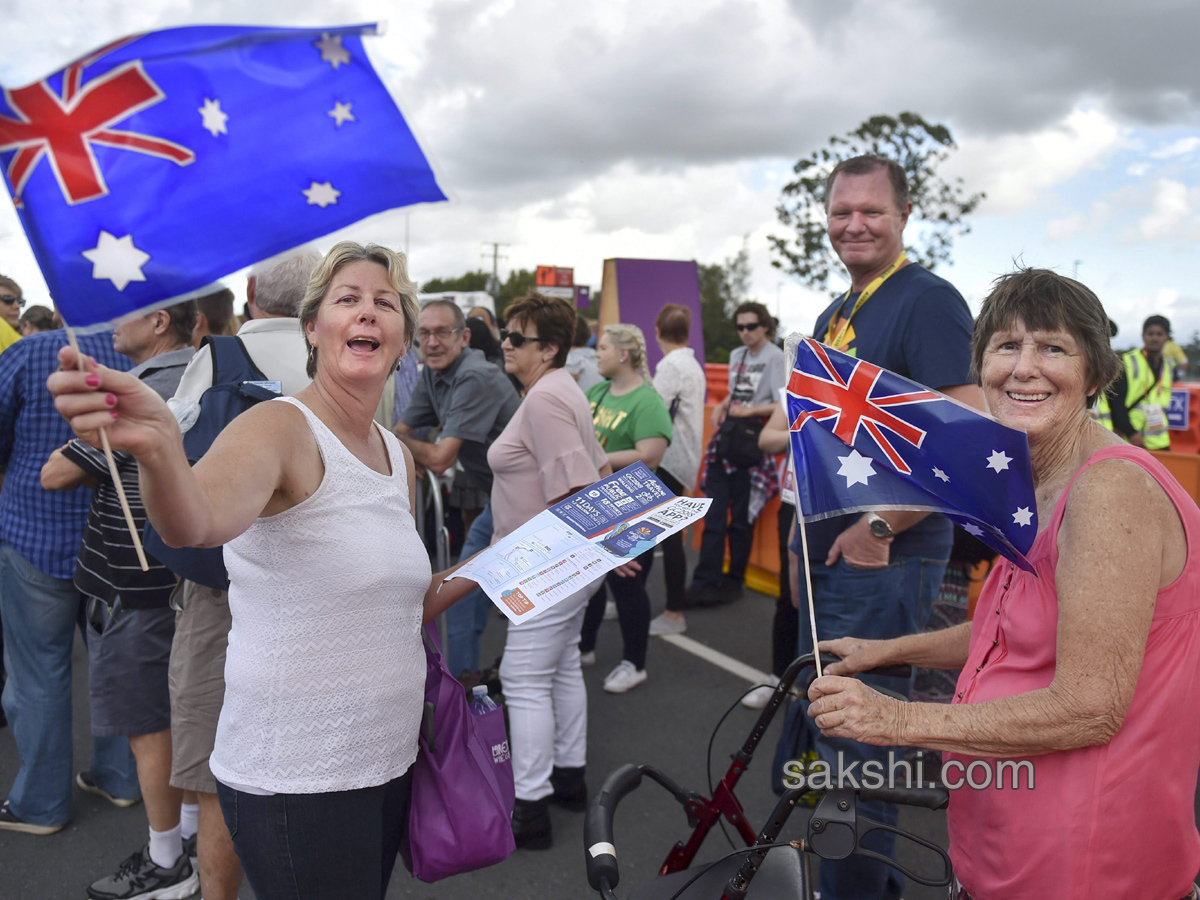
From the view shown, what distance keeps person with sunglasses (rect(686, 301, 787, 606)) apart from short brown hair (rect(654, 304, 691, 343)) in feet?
1.29

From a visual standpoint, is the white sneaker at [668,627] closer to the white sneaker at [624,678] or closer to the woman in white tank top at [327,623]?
the white sneaker at [624,678]

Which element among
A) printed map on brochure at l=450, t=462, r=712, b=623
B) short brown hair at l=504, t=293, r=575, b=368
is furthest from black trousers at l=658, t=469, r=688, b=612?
printed map on brochure at l=450, t=462, r=712, b=623

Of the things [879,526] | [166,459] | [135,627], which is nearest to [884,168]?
[879,526]

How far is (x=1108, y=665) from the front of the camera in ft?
4.45

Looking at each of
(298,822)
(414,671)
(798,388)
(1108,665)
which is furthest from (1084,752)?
(298,822)

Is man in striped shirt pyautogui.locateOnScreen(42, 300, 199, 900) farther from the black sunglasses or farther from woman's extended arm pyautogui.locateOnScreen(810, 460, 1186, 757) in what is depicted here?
woman's extended arm pyautogui.locateOnScreen(810, 460, 1186, 757)

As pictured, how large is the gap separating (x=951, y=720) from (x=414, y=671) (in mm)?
1069

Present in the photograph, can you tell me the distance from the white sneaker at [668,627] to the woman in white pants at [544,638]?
209 centimetres

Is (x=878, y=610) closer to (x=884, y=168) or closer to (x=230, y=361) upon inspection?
(x=884, y=168)

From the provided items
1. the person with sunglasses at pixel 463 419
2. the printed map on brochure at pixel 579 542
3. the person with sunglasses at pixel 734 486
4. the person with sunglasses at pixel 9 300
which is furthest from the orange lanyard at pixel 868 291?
the person with sunglasses at pixel 9 300

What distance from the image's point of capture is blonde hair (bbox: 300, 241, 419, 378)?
181 cm

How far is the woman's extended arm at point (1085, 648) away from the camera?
53.4 inches

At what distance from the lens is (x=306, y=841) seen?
1687 mm

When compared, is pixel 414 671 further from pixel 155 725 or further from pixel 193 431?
pixel 155 725
